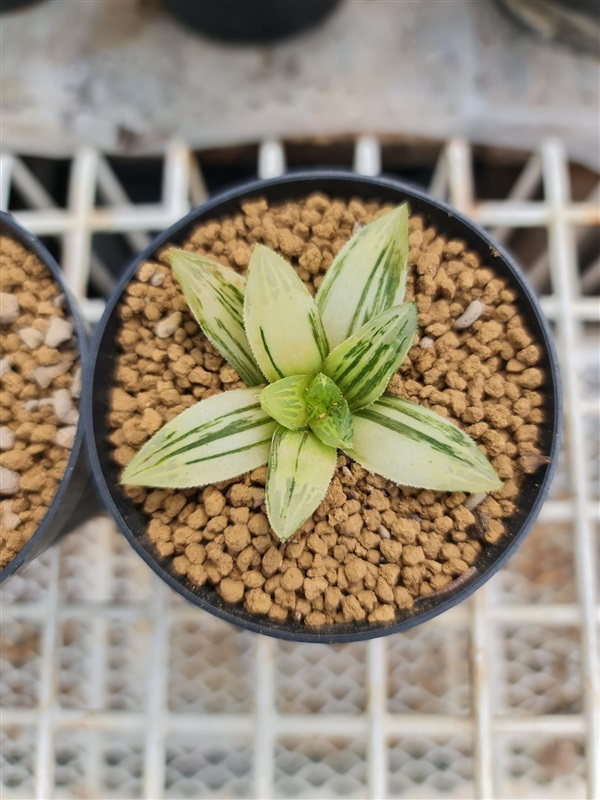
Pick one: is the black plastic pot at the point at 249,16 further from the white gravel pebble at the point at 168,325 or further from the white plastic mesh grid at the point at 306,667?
the white gravel pebble at the point at 168,325

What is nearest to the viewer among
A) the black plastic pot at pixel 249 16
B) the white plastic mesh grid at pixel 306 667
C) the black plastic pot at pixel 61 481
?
the black plastic pot at pixel 61 481

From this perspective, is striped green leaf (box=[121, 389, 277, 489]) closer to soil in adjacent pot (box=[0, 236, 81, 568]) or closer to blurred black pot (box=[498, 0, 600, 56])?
soil in adjacent pot (box=[0, 236, 81, 568])

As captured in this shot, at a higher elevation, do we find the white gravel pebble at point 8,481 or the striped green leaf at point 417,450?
the striped green leaf at point 417,450

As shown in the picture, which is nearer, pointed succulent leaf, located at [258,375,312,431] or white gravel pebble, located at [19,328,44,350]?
pointed succulent leaf, located at [258,375,312,431]

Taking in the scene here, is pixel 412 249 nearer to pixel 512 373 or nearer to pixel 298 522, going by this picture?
pixel 512 373

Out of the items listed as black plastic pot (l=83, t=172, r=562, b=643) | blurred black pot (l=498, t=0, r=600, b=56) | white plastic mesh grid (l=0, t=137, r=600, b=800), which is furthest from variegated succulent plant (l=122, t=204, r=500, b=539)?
blurred black pot (l=498, t=0, r=600, b=56)

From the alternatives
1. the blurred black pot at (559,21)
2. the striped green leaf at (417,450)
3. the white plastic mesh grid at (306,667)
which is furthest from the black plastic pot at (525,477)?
the blurred black pot at (559,21)
